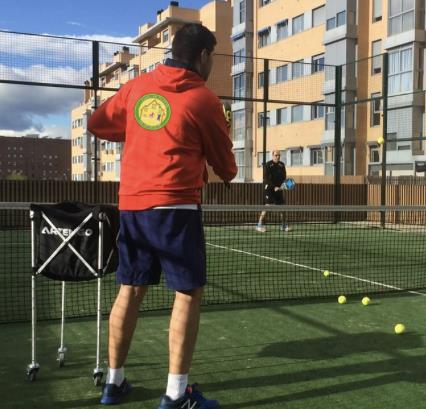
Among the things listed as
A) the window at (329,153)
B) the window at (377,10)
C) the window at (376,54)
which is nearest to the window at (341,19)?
the window at (377,10)

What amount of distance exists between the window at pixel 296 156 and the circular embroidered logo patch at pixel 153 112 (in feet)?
112

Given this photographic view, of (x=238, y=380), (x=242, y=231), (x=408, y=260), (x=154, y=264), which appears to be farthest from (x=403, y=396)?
(x=242, y=231)

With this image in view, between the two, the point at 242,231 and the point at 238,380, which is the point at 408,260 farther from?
the point at 238,380

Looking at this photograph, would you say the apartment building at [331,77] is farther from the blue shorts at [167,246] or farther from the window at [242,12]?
the blue shorts at [167,246]

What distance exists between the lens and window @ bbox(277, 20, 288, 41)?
126 feet

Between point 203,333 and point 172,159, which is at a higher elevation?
point 172,159

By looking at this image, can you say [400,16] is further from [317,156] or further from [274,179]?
[274,179]

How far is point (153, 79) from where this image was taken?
110 inches

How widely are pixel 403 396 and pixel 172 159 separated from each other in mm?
1849

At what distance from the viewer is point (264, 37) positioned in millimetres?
41094

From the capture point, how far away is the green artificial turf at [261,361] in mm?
3055

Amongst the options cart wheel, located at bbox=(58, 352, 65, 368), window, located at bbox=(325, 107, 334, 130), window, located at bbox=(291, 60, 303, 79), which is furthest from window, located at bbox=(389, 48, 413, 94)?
cart wheel, located at bbox=(58, 352, 65, 368)

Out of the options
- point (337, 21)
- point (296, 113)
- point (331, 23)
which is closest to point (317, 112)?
point (296, 113)

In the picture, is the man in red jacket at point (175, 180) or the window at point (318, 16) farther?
the window at point (318, 16)
